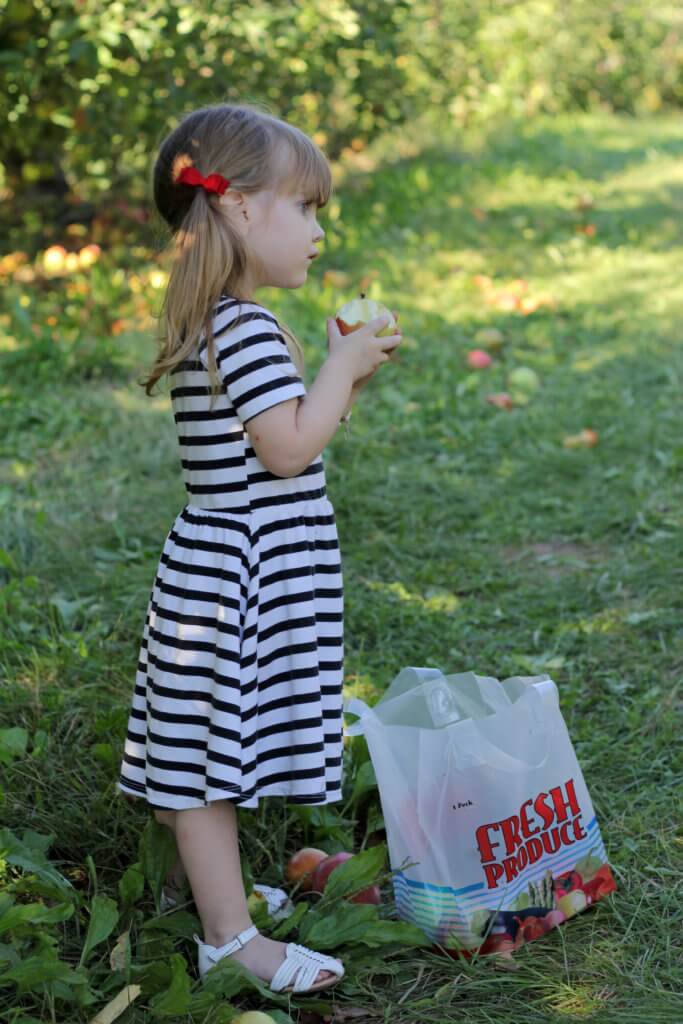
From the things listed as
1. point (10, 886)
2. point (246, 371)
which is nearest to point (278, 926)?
point (10, 886)

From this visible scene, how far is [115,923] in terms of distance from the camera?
1724mm

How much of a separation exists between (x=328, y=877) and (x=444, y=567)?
1302 millimetres

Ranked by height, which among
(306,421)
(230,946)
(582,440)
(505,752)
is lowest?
(582,440)

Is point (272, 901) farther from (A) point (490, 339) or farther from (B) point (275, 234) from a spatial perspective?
(A) point (490, 339)

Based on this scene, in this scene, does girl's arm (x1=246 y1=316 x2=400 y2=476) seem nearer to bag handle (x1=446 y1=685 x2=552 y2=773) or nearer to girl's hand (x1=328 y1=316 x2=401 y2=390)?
girl's hand (x1=328 y1=316 x2=401 y2=390)

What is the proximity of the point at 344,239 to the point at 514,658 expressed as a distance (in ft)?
12.0

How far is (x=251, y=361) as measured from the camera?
171cm

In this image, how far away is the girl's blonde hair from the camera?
5.75ft

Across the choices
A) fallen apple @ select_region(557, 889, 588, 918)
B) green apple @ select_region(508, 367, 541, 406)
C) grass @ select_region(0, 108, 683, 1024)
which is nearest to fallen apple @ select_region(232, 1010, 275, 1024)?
grass @ select_region(0, 108, 683, 1024)

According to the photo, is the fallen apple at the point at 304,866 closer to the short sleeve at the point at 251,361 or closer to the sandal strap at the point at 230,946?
the sandal strap at the point at 230,946

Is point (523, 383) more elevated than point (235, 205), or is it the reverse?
point (235, 205)

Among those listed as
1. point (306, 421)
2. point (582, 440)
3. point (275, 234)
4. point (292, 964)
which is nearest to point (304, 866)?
point (292, 964)

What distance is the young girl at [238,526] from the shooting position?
67.9 inches

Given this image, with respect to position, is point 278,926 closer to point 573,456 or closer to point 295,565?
point 295,565
